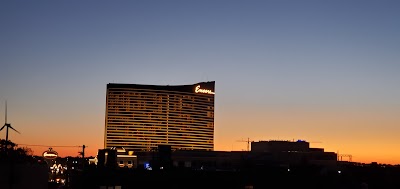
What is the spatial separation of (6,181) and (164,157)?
3171 centimetres

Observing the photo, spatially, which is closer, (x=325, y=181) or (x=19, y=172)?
(x=19, y=172)

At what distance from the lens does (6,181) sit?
37531 mm

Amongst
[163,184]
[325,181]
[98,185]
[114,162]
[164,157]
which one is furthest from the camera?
[325,181]

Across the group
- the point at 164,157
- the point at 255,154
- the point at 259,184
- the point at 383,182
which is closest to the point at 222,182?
the point at 259,184

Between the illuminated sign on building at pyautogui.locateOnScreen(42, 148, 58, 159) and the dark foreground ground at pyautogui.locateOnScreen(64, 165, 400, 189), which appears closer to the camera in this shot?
the dark foreground ground at pyautogui.locateOnScreen(64, 165, 400, 189)

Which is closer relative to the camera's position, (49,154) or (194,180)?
(194,180)

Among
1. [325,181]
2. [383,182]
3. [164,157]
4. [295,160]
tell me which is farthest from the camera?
[295,160]

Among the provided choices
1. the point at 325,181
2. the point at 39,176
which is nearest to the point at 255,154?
the point at 325,181

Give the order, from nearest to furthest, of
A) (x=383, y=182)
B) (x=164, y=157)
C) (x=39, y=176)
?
(x=39, y=176) < (x=164, y=157) < (x=383, y=182)

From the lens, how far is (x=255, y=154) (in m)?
200

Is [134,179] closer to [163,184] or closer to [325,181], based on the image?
[163,184]

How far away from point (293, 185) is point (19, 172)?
41.5 meters

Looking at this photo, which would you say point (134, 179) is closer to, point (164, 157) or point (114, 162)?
point (114, 162)

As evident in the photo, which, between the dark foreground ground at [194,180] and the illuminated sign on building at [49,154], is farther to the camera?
the illuminated sign on building at [49,154]
